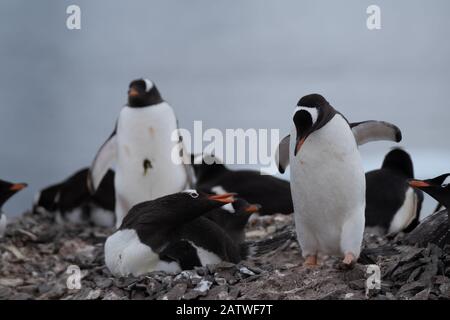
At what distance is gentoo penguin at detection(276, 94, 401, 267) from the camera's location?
390 centimetres

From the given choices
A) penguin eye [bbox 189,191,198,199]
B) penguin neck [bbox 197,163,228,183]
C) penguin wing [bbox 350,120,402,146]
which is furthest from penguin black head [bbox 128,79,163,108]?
penguin wing [bbox 350,120,402,146]

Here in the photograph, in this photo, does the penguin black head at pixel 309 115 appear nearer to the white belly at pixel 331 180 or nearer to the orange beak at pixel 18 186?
the white belly at pixel 331 180

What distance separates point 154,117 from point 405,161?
2.12m

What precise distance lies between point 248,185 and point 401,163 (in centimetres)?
132

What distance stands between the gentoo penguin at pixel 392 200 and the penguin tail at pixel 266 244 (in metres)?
1.07

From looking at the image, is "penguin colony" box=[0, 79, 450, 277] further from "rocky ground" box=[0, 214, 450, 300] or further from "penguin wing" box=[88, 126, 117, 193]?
"penguin wing" box=[88, 126, 117, 193]

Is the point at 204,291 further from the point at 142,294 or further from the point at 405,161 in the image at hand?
the point at 405,161

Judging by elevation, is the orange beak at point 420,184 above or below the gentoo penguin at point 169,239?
above

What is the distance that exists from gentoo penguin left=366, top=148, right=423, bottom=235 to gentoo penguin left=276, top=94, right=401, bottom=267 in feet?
6.67

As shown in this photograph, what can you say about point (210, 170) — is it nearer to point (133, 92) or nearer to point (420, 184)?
point (133, 92)

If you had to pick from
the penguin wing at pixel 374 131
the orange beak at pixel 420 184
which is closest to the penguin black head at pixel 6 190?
the penguin wing at pixel 374 131

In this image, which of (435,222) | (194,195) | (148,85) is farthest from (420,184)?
(148,85)

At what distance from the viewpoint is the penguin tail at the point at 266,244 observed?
4.96 metres

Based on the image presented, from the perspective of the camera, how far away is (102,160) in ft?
22.1
